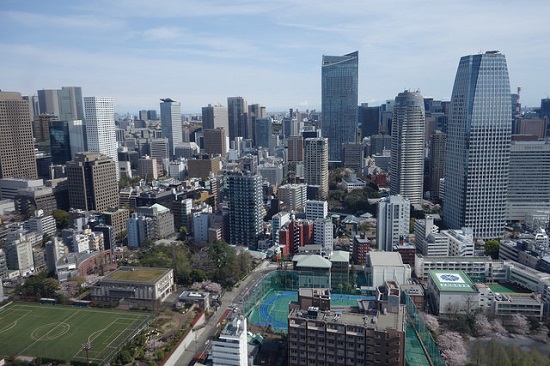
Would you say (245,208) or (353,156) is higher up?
(353,156)

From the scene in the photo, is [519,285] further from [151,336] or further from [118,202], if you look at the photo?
[118,202]

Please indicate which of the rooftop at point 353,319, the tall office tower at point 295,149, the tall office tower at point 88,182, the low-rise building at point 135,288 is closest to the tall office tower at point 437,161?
the tall office tower at point 295,149

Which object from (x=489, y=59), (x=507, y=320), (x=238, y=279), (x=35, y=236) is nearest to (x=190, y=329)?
(x=238, y=279)

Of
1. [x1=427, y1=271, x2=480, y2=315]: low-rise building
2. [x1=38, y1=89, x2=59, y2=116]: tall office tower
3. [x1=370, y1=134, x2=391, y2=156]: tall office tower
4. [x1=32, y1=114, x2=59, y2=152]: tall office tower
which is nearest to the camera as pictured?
[x1=427, y1=271, x2=480, y2=315]: low-rise building

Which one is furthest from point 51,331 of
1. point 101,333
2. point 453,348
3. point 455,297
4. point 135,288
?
point 455,297

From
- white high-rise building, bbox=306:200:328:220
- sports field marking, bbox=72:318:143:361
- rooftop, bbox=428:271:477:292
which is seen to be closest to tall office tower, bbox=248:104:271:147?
white high-rise building, bbox=306:200:328:220

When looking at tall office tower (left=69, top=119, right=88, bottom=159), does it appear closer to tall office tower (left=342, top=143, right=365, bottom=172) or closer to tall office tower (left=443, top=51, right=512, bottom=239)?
tall office tower (left=342, top=143, right=365, bottom=172)

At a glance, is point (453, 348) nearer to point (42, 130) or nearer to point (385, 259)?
point (385, 259)
